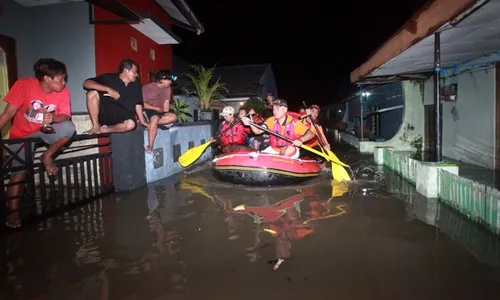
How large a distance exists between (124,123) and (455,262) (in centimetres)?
585

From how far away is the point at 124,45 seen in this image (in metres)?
9.99

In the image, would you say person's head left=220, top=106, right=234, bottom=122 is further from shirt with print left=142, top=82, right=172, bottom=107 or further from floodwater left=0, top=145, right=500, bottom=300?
floodwater left=0, top=145, right=500, bottom=300

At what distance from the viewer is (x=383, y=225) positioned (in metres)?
4.57

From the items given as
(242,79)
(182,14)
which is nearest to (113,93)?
(182,14)

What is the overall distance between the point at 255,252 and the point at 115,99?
13.7 ft

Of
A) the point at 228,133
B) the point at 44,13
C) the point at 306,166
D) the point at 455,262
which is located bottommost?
the point at 455,262

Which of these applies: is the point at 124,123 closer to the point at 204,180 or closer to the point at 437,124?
the point at 204,180

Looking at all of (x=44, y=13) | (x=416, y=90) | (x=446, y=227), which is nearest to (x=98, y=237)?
(x=446, y=227)

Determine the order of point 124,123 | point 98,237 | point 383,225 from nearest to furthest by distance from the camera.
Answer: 1. point 98,237
2. point 383,225
3. point 124,123

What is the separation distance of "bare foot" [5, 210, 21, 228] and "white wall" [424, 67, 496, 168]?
9434mm

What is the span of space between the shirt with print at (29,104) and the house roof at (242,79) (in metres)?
21.5

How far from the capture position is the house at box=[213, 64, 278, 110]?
1032 inches

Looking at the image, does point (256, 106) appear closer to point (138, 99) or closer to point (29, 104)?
point (138, 99)

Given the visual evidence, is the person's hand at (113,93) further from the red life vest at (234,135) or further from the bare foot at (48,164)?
the red life vest at (234,135)
